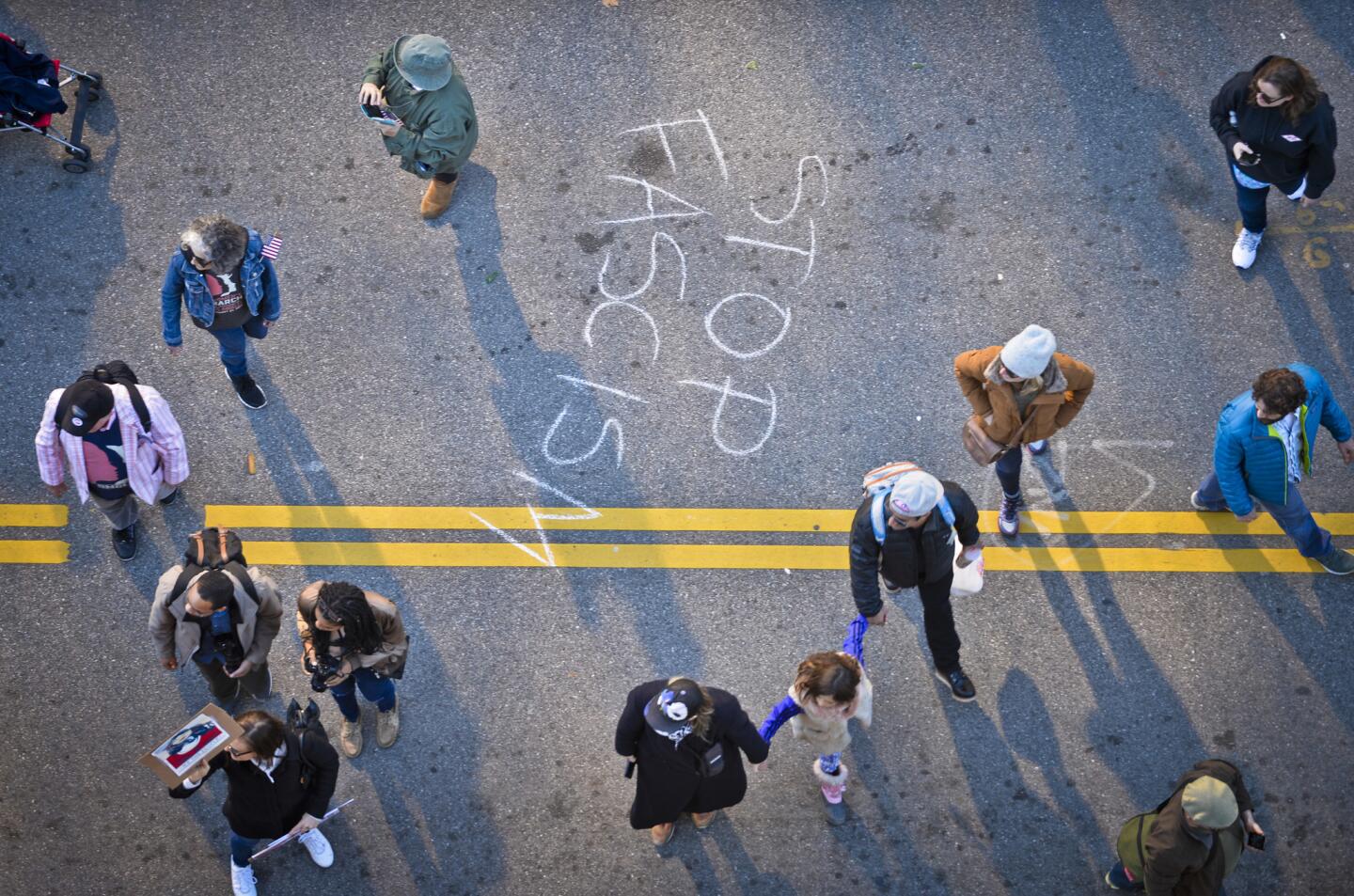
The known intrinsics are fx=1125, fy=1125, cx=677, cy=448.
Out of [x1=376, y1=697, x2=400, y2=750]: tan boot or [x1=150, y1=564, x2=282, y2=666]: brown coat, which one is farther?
[x1=376, y1=697, x2=400, y2=750]: tan boot

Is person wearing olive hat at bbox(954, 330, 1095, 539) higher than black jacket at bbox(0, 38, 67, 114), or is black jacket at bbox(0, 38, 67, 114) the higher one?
black jacket at bbox(0, 38, 67, 114)

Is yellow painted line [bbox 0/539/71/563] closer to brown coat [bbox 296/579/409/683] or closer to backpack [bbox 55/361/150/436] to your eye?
backpack [bbox 55/361/150/436]

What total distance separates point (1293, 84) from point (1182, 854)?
408cm

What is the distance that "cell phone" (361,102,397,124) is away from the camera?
6.80 meters

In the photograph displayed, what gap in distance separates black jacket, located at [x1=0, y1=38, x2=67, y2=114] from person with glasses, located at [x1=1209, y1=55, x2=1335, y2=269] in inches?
285

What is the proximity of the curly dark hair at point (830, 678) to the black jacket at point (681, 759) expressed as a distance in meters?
0.32

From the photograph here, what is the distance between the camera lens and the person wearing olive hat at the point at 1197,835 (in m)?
4.75

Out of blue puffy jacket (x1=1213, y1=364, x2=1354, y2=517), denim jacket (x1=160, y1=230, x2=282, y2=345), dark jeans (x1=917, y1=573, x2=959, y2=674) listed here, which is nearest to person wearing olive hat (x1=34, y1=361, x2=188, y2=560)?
denim jacket (x1=160, y1=230, x2=282, y2=345)

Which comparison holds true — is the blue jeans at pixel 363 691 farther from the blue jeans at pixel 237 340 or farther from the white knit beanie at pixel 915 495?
the white knit beanie at pixel 915 495

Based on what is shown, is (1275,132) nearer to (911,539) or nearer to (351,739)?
(911,539)

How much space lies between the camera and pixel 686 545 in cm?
655

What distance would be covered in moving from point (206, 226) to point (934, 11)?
506 cm

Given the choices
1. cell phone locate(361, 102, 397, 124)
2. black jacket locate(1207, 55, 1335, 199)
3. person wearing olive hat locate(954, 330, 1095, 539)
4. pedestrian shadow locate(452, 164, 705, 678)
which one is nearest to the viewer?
person wearing olive hat locate(954, 330, 1095, 539)

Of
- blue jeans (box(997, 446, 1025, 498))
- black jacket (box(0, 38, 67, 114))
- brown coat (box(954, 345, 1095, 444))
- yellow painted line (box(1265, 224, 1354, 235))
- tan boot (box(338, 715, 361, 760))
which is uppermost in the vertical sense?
black jacket (box(0, 38, 67, 114))
